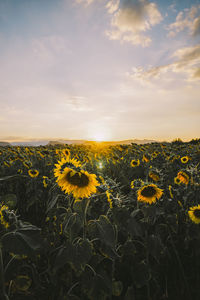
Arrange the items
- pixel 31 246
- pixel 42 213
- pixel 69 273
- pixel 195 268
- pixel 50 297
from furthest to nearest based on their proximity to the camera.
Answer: pixel 42 213, pixel 195 268, pixel 69 273, pixel 50 297, pixel 31 246

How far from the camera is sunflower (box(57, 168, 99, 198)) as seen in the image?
163 centimetres

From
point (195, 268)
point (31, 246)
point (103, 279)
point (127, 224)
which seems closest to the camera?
point (31, 246)

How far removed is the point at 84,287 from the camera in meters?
1.49

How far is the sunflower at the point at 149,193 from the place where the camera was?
227cm

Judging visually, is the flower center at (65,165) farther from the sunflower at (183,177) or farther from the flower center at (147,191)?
the sunflower at (183,177)

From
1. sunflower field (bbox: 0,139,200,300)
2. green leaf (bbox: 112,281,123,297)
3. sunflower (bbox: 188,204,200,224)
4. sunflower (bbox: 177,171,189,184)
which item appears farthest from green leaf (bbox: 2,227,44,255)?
sunflower (bbox: 177,171,189,184)

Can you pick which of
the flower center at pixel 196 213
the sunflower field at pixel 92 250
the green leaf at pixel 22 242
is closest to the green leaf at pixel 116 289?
the sunflower field at pixel 92 250

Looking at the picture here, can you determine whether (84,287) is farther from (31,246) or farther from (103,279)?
(31,246)

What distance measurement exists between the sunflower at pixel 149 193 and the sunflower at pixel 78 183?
33.4 inches

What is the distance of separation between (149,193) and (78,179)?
3.46 feet

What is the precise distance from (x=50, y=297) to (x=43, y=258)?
0.78 metres

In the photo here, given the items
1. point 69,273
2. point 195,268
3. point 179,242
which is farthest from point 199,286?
point 69,273

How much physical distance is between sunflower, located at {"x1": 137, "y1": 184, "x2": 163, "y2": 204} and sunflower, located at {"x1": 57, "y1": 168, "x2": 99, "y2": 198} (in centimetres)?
85

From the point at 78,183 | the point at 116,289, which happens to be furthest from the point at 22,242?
the point at 116,289
